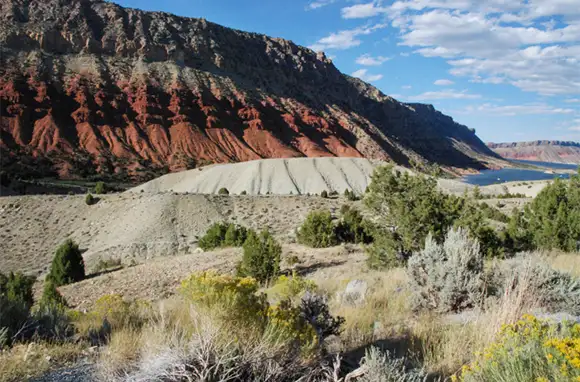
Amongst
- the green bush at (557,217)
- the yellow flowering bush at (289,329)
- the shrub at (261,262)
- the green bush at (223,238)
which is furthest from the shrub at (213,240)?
the yellow flowering bush at (289,329)

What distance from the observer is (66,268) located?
1894 centimetres

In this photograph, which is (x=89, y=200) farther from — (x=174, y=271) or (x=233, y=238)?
(x=174, y=271)

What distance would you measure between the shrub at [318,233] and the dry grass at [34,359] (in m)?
17.2

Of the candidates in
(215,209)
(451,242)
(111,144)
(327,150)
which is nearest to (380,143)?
(327,150)

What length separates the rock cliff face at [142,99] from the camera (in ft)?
259

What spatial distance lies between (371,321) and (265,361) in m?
2.55

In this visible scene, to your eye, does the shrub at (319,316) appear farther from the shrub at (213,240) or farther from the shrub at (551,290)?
the shrub at (213,240)

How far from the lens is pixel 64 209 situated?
33.6 metres

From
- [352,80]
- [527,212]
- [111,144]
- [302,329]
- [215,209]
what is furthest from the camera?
[352,80]

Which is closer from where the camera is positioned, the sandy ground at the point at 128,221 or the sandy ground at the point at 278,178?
the sandy ground at the point at 128,221

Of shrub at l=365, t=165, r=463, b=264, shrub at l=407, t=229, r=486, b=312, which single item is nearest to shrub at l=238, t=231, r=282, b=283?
shrub at l=365, t=165, r=463, b=264

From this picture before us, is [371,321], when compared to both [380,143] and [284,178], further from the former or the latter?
[380,143]

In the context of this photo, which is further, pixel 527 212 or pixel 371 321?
pixel 527 212

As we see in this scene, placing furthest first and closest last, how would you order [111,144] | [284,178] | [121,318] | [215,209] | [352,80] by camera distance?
[352,80] → [111,144] → [284,178] → [215,209] → [121,318]
